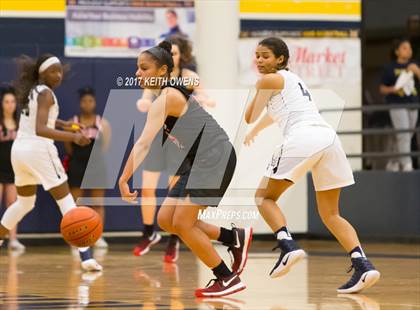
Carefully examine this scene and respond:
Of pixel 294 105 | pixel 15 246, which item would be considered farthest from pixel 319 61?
pixel 294 105

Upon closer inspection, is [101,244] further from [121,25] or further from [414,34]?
[414,34]

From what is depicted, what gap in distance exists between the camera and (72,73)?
15812 mm

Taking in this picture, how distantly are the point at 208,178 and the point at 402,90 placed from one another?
8393 millimetres

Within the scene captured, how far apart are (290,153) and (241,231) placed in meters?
0.90

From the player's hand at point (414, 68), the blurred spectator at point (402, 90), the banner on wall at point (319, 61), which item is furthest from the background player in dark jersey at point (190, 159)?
the player's hand at point (414, 68)

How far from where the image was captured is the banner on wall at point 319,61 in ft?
53.4

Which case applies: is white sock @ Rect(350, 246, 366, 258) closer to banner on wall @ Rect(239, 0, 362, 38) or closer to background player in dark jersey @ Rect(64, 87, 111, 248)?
background player in dark jersey @ Rect(64, 87, 111, 248)

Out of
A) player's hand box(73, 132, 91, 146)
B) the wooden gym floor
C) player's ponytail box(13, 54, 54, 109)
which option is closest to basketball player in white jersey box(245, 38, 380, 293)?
the wooden gym floor

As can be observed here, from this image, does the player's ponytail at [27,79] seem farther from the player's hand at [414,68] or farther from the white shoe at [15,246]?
the player's hand at [414,68]

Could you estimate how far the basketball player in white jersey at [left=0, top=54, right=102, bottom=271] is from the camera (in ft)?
37.2

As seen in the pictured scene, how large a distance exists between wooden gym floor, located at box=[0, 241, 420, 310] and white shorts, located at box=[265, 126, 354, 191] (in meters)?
0.93

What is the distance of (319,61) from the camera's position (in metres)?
16.6

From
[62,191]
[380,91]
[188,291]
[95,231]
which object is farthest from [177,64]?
[380,91]

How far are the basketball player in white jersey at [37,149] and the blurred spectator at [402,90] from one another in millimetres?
6361
